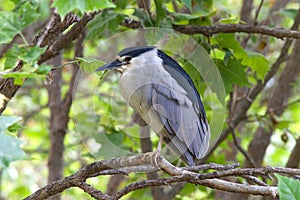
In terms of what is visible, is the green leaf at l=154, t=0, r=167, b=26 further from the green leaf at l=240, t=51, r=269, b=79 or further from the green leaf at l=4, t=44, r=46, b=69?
the green leaf at l=4, t=44, r=46, b=69

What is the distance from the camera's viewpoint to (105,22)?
7.27 feet

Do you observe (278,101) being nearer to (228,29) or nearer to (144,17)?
(228,29)

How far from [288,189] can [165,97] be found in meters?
0.95

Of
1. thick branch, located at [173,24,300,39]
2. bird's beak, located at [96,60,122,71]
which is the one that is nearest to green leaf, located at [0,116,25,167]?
bird's beak, located at [96,60,122,71]

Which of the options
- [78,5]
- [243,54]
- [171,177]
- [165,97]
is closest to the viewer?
[78,5]

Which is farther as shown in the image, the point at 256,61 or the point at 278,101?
the point at 278,101

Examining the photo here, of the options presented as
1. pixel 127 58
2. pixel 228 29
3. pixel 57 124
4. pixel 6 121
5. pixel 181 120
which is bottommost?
pixel 57 124

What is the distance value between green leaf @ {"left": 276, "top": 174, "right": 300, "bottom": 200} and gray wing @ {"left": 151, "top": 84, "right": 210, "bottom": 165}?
0.90m

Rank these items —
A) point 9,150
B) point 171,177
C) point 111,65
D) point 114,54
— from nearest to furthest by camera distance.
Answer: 1. point 9,150
2. point 171,177
3. point 111,65
4. point 114,54

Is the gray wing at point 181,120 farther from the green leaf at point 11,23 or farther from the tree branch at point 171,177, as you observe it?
the green leaf at point 11,23

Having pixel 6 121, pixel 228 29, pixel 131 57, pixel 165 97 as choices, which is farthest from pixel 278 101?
pixel 6 121

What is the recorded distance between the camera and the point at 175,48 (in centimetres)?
231

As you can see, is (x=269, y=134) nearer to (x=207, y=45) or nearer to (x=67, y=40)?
(x=207, y=45)

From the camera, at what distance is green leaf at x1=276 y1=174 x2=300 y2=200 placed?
3.64 feet
